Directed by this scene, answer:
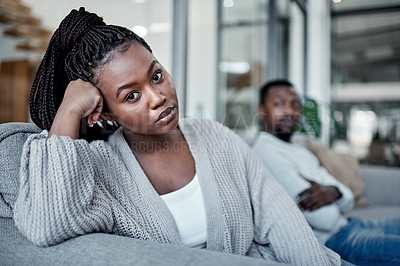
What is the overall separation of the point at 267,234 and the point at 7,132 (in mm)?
746

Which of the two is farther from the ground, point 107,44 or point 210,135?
point 107,44

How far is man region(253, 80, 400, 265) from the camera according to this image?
145 centimetres

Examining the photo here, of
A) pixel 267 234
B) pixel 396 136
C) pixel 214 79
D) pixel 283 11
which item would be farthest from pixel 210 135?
pixel 396 136

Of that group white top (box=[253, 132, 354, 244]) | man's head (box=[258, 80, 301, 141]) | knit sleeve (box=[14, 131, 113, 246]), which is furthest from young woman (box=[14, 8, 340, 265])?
man's head (box=[258, 80, 301, 141])

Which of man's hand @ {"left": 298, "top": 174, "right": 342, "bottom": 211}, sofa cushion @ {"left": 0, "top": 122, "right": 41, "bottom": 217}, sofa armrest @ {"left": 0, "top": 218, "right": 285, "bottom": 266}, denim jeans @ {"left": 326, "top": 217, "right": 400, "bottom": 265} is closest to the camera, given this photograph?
sofa armrest @ {"left": 0, "top": 218, "right": 285, "bottom": 266}

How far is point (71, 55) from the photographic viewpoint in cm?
98

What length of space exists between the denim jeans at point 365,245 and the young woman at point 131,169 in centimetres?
42

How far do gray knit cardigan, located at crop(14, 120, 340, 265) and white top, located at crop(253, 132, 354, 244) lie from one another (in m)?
0.53

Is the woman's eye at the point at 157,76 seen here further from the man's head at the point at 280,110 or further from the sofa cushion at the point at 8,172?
the man's head at the point at 280,110

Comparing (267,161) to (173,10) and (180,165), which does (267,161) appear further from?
(173,10)

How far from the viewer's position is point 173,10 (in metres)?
2.18

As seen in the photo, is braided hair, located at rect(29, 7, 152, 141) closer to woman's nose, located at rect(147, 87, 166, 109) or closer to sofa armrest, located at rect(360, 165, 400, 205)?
woman's nose, located at rect(147, 87, 166, 109)

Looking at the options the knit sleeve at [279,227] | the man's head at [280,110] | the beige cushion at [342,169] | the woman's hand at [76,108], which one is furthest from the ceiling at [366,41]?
the woman's hand at [76,108]

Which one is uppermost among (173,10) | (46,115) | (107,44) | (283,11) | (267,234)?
(283,11)
